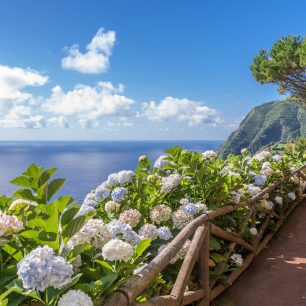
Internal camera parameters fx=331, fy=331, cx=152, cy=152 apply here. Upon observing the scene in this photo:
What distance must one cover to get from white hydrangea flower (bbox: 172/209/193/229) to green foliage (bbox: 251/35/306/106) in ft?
41.7

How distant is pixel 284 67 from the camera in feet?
49.2

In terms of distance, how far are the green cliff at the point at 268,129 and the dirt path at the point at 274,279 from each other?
151 meters

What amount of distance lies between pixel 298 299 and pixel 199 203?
5.03 feet

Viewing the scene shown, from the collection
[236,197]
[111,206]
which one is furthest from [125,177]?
[236,197]

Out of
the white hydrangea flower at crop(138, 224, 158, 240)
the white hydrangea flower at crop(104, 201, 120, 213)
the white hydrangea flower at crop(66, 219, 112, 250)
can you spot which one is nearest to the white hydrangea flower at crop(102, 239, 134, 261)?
the white hydrangea flower at crop(66, 219, 112, 250)

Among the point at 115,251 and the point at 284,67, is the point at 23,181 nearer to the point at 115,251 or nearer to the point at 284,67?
the point at 115,251

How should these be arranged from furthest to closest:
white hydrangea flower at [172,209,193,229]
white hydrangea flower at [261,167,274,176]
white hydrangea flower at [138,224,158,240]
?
1. white hydrangea flower at [261,167,274,176]
2. white hydrangea flower at [172,209,193,229]
3. white hydrangea flower at [138,224,158,240]

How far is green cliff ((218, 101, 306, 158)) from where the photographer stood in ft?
535

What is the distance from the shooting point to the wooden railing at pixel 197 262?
74.2 inches

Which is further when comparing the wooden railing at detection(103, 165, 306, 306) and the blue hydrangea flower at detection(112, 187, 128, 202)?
the blue hydrangea flower at detection(112, 187, 128, 202)

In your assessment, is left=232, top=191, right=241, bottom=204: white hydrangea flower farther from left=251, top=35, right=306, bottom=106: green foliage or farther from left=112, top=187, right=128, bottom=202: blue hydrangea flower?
left=251, top=35, right=306, bottom=106: green foliage

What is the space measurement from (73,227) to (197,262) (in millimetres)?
1837

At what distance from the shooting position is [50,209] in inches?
67.4

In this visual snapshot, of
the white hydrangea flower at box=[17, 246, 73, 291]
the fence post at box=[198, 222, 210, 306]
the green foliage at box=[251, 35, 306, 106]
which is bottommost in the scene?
the fence post at box=[198, 222, 210, 306]
